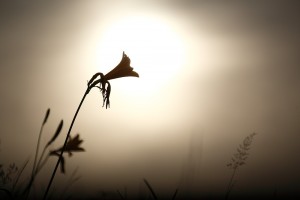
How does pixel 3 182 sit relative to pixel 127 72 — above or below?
below

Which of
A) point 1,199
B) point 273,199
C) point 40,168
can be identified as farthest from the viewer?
point 273,199

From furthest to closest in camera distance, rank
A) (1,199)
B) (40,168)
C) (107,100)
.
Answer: (1,199)
(40,168)
(107,100)

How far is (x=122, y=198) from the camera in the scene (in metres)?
3.76

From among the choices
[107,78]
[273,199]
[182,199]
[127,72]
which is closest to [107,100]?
[107,78]

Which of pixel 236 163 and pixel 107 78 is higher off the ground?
pixel 107 78

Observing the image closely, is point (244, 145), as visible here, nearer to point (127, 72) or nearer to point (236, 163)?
point (236, 163)

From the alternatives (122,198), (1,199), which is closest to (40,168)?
(1,199)

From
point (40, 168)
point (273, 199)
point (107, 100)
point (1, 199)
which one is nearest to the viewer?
point (107, 100)

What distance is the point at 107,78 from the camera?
3111 mm

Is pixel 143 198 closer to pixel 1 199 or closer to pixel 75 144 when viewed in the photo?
pixel 75 144

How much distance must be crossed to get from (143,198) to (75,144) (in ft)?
3.76

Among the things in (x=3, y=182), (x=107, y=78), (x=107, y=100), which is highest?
(x=107, y=78)

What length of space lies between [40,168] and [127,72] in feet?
4.60

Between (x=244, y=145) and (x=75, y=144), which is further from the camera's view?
(x=75, y=144)
